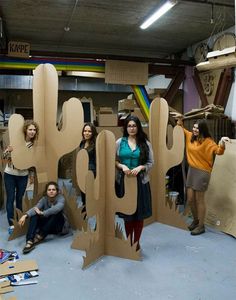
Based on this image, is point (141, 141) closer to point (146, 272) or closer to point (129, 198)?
point (129, 198)

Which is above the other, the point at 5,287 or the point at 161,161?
the point at 161,161

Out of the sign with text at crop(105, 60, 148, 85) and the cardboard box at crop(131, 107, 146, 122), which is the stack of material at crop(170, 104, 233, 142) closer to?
the cardboard box at crop(131, 107, 146, 122)

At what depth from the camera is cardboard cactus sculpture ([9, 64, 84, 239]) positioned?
358 cm

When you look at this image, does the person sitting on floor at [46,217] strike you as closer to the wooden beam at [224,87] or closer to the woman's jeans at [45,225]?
the woman's jeans at [45,225]

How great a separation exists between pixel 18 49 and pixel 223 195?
14.7 ft

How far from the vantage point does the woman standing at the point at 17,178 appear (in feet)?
11.6

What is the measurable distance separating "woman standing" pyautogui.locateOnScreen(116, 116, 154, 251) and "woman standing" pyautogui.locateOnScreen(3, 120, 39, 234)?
3.51ft

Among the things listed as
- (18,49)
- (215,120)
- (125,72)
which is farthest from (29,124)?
(125,72)

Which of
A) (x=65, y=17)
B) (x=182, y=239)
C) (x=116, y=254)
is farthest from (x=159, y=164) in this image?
(x=65, y=17)

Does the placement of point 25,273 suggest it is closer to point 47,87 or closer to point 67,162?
point 47,87

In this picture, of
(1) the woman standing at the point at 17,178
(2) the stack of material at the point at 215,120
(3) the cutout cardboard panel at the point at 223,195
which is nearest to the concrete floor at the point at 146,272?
(3) the cutout cardboard panel at the point at 223,195

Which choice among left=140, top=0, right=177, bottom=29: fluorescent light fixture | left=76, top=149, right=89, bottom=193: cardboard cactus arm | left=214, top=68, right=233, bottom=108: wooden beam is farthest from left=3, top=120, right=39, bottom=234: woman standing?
left=214, top=68, right=233, bottom=108: wooden beam

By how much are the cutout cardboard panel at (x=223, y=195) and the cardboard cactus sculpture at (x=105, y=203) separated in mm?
1388

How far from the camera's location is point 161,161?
4.13 meters
